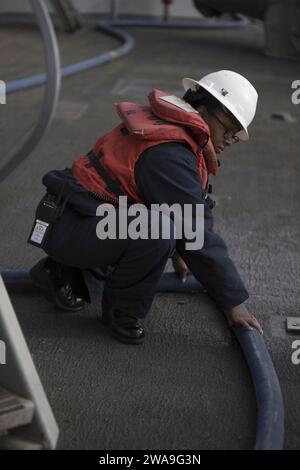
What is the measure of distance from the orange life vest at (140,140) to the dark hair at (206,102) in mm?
98

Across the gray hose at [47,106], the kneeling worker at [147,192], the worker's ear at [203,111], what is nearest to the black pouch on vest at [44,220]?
the kneeling worker at [147,192]

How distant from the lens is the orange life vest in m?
3.48

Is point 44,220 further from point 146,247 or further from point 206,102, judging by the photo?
point 206,102

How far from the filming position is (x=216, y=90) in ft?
12.0

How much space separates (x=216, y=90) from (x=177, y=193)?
51 cm

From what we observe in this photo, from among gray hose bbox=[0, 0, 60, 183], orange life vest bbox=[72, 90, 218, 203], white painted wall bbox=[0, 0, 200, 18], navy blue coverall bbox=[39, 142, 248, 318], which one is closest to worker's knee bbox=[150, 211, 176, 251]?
navy blue coverall bbox=[39, 142, 248, 318]

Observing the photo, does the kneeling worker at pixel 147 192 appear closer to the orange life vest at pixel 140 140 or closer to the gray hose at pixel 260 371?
the orange life vest at pixel 140 140

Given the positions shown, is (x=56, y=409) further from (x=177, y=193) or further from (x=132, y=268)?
(x=177, y=193)

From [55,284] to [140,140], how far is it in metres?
0.75

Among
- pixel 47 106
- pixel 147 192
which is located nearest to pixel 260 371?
pixel 147 192

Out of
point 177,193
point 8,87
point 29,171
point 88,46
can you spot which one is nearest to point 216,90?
point 177,193

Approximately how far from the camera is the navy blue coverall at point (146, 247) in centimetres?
346

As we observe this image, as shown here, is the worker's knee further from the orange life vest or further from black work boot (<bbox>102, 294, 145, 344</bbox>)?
black work boot (<bbox>102, 294, 145, 344</bbox>)

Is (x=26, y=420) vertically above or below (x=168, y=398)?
above
